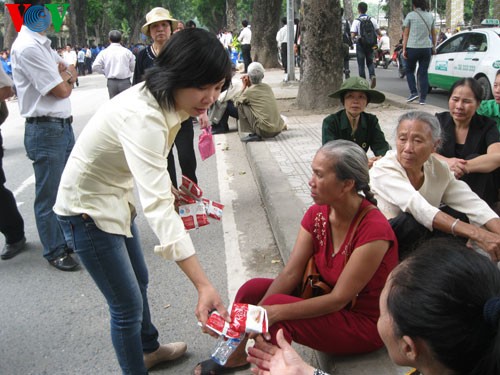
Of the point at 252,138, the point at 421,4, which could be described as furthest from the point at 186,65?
the point at 421,4

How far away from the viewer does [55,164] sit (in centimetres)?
372

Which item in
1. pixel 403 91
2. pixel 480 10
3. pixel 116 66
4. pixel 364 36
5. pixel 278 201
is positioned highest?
pixel 480 10

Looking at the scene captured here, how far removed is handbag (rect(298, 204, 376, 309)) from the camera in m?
2.34

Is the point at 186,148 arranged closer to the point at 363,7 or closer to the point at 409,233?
the point at 409,233

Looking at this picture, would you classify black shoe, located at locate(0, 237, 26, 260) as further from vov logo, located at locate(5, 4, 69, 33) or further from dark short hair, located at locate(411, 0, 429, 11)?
dark short hair, located at locate(411, 0, 429, 11)

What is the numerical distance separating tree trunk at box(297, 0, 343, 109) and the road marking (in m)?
3.65

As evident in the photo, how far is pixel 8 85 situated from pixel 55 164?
2.31 feet

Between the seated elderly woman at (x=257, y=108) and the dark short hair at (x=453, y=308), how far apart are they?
20.4 ft

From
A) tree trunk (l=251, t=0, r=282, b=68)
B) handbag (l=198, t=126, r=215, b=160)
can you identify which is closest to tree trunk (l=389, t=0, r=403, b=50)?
tree trunk (l=251, t=0, r=282, b=68)

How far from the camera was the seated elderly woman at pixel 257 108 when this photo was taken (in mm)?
7480

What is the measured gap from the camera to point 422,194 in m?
2.95

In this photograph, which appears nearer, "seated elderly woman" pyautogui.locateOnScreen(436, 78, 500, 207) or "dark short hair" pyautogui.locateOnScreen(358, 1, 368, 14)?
"seated elderly woman" pyautogui.locateOnScreen(436, 78, 500, 207)

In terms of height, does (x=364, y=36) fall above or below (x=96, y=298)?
above

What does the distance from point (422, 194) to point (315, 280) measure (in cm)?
93
